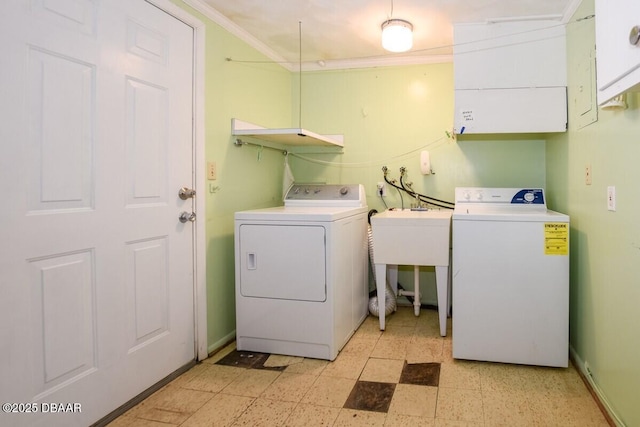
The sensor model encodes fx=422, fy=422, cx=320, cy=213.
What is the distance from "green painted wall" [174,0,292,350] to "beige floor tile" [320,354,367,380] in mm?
783

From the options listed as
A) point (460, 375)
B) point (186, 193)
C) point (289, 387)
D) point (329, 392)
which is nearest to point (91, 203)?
point (186, 193)

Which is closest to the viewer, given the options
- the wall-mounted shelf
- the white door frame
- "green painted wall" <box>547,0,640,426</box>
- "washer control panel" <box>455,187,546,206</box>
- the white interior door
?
the white interior door

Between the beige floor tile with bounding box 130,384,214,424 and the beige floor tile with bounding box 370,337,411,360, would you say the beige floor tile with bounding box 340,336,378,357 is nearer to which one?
the beige floor tile with bounding box 370,337,411,360

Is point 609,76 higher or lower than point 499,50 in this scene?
lower

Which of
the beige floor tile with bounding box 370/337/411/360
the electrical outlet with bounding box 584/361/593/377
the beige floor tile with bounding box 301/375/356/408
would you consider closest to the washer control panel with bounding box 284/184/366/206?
the beige floor tile with bounding box 370/337/411/360

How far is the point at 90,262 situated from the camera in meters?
1.81

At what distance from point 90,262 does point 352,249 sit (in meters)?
1.69

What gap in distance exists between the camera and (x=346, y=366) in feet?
8.19

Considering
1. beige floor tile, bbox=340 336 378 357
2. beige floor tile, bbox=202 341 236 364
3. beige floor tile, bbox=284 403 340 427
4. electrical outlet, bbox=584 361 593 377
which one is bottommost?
beige floor tile, bbox=284 403 340 427

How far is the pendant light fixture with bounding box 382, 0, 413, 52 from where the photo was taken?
2771 millimetres

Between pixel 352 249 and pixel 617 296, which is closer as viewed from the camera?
pixel 617 296

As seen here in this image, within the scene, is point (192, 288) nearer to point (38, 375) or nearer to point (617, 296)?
point (38, 375)

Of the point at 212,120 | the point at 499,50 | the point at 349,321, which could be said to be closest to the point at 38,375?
the point at 212,120

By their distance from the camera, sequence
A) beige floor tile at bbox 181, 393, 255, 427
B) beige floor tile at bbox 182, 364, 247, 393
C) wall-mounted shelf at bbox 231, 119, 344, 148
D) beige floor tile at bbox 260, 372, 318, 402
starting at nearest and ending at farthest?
1. beige floor tile at bbox 181, 393, 255, 427
2. beige floor tile at bbox 260, 372, 318, 402
3. beige floor tile at bbox 182, 364, 247, 393
4. wall-mounted shelf at bbox 231, 119, 344, 148
